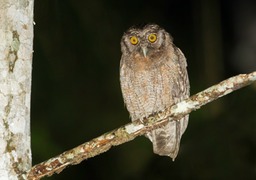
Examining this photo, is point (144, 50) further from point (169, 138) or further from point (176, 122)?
point (169, 138)

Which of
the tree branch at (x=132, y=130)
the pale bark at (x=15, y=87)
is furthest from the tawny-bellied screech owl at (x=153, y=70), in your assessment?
the pale bark at (x=15, y=87)

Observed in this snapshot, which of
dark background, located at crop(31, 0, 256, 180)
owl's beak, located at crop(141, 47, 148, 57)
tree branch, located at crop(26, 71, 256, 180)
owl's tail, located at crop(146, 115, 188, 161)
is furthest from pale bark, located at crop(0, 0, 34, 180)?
owl's tail, located at crop(146, 115, 188, 161)

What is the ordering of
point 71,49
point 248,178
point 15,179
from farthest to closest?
point 71,49
point 248,178
point 15,179

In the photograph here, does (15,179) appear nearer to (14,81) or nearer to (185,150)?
(14,81)

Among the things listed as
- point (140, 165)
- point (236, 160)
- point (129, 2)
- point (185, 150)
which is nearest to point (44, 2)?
point (129, 2)

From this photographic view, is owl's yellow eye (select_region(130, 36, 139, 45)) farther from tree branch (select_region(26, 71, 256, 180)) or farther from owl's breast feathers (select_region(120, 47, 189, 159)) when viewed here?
tree branch (select_region(26, 71, 256, 180))

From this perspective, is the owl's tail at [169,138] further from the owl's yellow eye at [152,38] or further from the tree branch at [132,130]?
the tree branch at [132,130]
